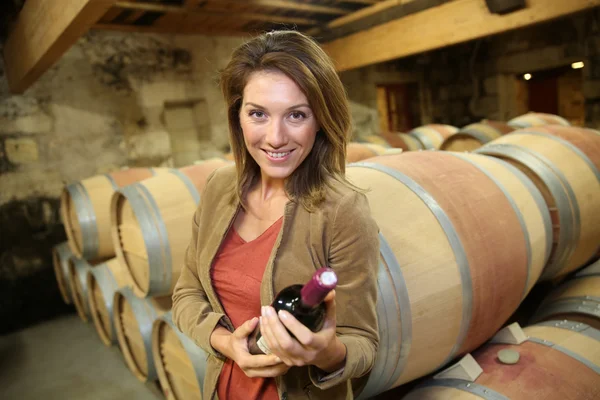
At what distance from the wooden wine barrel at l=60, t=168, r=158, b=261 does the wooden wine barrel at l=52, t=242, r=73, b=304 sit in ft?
2.74

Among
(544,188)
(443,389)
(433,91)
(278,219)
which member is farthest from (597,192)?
(433,91)

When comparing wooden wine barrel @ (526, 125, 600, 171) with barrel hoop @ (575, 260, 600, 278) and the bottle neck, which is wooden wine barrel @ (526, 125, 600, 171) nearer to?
barrel hoop @ (575, 260, 600, 278)

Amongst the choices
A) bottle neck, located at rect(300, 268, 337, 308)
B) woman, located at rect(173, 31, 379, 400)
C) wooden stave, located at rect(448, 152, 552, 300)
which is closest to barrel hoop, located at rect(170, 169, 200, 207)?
woman, located at rect(173, 31, 379, 400)

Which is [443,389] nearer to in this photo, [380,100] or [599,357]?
[599,357]

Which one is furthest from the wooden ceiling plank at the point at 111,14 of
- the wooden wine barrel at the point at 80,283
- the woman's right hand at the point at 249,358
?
the woman's right hand at the point at 249,358

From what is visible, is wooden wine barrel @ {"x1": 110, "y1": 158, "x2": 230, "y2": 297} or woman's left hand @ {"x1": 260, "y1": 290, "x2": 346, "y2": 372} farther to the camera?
wooden wine barrel @ {"x1": 110, "y1": 158, "x2": 230, "y2": 297}

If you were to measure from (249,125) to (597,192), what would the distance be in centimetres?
213

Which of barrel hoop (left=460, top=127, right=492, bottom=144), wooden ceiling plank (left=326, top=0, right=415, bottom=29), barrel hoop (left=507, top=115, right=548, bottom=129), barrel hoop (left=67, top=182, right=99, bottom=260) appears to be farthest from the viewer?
wooden ceiling plank (left=326, top=0, right=415, bottom=29)

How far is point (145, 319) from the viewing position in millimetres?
2535

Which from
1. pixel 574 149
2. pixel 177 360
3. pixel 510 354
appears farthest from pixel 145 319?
pixel 574 149

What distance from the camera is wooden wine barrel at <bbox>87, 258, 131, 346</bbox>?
3061 millimetres

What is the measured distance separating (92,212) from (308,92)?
2772mm

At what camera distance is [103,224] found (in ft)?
10.4

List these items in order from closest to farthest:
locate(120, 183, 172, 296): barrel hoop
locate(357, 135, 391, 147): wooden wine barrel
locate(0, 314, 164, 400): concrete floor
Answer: locate(120, 183, 172, 296): barrel hoop < locate(0, 314, 164, 400): concrete floor < locate(357, 135, 391, 147): wooden wine barrel
